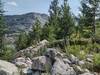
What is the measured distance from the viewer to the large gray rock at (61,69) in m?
11.5

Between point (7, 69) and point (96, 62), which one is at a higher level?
point (96, 62)

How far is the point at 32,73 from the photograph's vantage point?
12.5 metres

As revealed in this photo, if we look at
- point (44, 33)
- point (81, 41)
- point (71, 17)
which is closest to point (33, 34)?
point (44, 33)

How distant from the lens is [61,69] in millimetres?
11789

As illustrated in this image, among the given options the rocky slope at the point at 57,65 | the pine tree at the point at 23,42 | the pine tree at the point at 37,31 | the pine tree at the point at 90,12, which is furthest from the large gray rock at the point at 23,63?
the pine tree at the point at 23,42

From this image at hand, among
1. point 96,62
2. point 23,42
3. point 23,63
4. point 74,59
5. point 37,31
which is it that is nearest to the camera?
point 96,62

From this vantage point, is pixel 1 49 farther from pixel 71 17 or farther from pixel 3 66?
pixel 3 66

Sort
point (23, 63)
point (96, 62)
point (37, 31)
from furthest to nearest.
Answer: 1. point (37, 31)
2. point (23, 63)
3. point (96, 62)

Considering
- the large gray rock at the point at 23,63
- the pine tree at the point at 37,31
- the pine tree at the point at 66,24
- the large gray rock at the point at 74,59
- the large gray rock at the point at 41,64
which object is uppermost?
the large gray rock at the point at 74,59

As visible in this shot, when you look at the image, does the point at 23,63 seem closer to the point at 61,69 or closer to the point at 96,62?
the point at 61,69

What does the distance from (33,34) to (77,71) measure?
61.5m

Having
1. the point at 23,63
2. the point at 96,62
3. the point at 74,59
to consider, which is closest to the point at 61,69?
the point at 74,59

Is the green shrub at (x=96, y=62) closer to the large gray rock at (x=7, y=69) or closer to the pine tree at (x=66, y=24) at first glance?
the large gray rock at (x=7, y=69)

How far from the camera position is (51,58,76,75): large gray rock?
11453 mm
